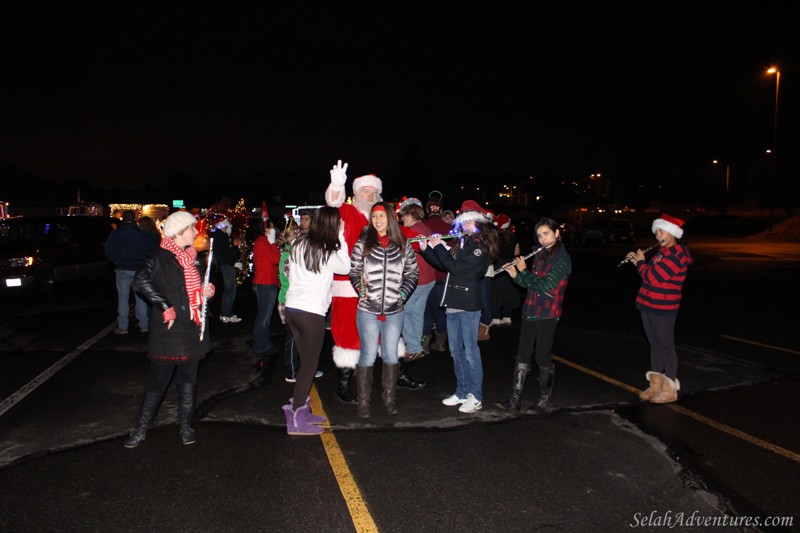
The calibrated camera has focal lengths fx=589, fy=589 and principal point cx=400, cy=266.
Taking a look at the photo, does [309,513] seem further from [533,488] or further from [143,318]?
[143,318]

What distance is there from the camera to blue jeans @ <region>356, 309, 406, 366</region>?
5.35 m

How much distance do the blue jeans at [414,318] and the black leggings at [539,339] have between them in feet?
6.06

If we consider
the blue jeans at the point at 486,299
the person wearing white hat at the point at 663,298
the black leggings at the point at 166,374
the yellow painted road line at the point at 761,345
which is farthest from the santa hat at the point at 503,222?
the black leggings at the point at 166,374

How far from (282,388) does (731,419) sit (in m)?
4.45

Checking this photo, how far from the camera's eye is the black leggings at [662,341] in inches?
229

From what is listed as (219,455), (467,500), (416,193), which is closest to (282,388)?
(219,455)

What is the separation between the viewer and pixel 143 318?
9453 millimetres

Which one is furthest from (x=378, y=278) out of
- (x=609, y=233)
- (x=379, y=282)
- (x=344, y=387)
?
(x=609, y=233)

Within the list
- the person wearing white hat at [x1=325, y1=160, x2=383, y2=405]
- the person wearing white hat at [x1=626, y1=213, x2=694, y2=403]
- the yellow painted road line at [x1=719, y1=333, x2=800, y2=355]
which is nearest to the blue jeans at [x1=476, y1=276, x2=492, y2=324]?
the person wearing white hat at [x1=626, y1=213, x2=694, y2=403]

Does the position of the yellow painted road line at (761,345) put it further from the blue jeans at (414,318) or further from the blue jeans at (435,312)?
the blue jeans at (414,318)

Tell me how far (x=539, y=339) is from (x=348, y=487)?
235 centimetres

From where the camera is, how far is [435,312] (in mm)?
8289

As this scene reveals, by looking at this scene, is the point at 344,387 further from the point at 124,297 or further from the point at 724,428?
the point at 124,297

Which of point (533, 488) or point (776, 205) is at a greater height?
point (776, 205)
